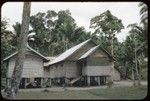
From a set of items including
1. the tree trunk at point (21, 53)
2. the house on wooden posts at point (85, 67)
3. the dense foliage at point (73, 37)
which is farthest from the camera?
the house on wooden posts at point (85, 67)

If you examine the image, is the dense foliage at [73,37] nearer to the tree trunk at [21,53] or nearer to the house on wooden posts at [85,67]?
the house on wooden posts at [85,67]


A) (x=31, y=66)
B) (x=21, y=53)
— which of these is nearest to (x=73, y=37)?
(x=31, y=66)

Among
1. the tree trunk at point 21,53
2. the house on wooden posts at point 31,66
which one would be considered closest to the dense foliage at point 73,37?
the house on wooden posts at point 31,66

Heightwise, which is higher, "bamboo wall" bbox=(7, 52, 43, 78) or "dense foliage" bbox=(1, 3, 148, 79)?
"dense foliage" bbox=(1, 3, 148, 79)

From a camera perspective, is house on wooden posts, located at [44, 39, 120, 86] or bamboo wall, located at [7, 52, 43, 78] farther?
house on wooden posts, located at [44, 39, 120, 86]

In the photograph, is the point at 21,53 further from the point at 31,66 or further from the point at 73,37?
the point at 73,37

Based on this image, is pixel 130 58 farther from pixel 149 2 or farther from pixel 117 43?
pixel 149 2

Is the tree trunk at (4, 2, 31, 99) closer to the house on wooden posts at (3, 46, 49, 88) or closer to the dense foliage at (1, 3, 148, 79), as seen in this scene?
the dense foliage at (1, 3, 148, 79)

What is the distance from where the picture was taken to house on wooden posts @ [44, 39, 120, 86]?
20.3m

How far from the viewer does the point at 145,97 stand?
2961 mm

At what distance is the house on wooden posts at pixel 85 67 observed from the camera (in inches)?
798

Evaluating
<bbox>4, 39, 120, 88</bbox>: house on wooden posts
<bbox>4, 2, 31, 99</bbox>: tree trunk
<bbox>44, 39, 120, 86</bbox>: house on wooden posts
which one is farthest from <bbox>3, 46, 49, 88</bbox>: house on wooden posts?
<bbox>4, 2, 31, 99</bbox>: tree trunk

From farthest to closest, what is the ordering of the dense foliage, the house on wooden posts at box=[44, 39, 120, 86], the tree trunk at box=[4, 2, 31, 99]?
the house on wooden posts at box=[44, 39, 120, 86], the dense foliage, the tree trunk at box=[4, 2, 31, 99]

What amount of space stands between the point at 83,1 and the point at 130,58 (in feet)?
57.0
